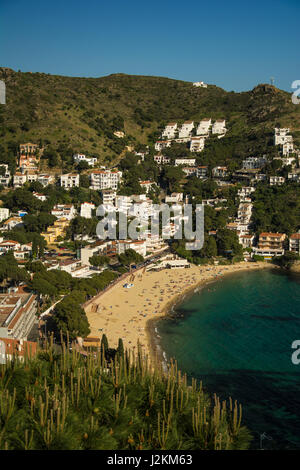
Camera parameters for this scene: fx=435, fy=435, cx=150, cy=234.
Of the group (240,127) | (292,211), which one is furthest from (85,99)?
(292,211)

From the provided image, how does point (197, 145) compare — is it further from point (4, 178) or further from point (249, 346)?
point (249, 346)

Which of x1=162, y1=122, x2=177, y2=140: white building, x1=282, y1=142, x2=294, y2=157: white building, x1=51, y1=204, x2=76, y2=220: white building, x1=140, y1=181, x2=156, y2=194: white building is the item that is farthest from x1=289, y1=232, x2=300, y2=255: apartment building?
x1=162, y1=122, x2=177, y2=140: white building

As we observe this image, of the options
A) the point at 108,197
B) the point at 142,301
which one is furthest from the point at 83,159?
the point at 142,301

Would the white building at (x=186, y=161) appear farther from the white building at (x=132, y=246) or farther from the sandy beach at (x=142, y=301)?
the white building at (x=132, y=246)

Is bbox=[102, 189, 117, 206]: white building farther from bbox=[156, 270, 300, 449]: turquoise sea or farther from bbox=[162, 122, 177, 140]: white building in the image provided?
bbox=[162, 122, 177, 140]: white building
